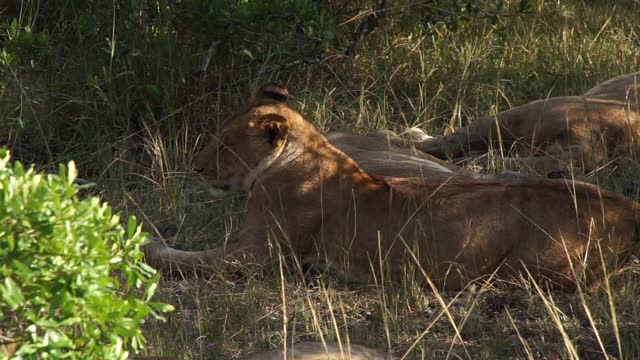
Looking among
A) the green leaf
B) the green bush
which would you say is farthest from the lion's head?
the green leaf

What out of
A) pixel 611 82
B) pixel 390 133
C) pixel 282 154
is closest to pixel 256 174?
pixel 282 154

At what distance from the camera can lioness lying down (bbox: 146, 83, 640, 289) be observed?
475 cm

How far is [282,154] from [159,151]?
1163 mm

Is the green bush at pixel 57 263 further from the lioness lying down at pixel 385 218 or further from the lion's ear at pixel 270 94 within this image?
the lion's ear at pixel 270 94

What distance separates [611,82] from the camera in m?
7.07

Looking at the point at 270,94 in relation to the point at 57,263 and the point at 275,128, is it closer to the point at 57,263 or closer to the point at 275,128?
the point at 275,128

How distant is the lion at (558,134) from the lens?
638 centimetres

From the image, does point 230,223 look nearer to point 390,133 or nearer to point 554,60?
point 390,133

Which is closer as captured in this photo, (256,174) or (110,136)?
(256,174)

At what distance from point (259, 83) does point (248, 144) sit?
5.38ft

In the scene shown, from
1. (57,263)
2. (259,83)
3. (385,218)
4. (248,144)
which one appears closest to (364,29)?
(259,83)

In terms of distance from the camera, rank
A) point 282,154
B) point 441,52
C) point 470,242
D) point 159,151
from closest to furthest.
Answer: point 470,242
point 282,154
point 159,151
point 441,52

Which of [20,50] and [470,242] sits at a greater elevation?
[20,50]

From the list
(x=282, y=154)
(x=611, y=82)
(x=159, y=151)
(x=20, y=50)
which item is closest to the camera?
(x=282, y=154)
